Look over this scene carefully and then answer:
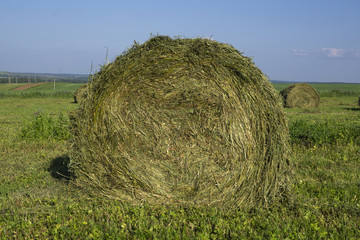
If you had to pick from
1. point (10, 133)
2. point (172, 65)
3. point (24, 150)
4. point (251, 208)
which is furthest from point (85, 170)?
point (10, 133)

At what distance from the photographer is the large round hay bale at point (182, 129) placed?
527cm

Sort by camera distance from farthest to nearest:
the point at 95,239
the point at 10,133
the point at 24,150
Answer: the point at 10,133
the point at 24,150
the point at 95,239

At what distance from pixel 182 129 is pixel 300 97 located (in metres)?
17.6

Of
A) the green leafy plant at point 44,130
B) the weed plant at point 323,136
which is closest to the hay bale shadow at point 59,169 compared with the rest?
the green leafy plant at point 44,130

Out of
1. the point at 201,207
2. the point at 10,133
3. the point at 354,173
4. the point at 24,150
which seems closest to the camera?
the point at 201,207

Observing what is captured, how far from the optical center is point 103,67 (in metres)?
5.53

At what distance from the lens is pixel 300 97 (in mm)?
21547

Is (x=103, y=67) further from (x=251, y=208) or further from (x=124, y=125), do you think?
(x=251, y=208)

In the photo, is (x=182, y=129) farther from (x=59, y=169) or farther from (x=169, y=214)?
(x=59, y=169)

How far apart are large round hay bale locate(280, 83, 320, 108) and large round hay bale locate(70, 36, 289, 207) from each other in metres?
16.9

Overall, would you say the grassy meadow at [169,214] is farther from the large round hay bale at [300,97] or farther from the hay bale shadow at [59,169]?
the large round hay bale at [300,97]

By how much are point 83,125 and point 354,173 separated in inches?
208

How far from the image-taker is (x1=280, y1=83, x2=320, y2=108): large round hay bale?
21.4 m

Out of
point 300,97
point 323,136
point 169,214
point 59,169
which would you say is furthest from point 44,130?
point 300,97
